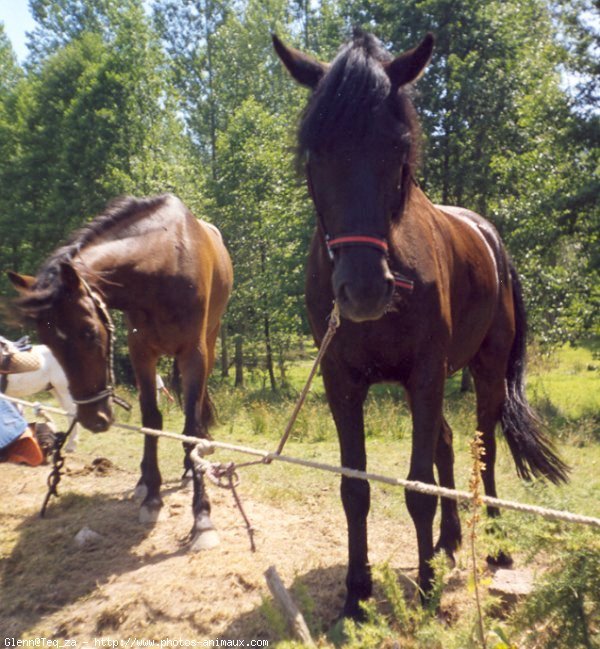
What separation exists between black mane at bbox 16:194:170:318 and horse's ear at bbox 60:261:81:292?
48 mm

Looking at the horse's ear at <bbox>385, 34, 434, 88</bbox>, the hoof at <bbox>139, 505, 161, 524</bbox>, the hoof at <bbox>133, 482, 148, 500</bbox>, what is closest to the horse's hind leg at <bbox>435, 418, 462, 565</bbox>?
the hoof at <bbox>139, 505, 161, 524</bbox>

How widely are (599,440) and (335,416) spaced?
22.4 feet

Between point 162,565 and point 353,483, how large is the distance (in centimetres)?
157

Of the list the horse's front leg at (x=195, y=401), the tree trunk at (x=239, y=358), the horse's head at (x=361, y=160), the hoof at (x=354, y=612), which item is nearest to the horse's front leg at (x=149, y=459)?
the horse's front leg at (x=195, y=401)

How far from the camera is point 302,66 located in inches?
113

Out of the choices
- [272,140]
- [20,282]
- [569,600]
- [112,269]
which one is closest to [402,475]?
[112,269]

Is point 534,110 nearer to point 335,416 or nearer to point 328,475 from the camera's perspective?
point 328,475

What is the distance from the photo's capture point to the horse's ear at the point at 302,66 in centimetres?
286

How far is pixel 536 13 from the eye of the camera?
666 inches

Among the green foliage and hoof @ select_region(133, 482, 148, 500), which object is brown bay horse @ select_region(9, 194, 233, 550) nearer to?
hoof @ select_region(133, 482, 148, 500)

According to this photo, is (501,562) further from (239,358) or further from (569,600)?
(239,358)

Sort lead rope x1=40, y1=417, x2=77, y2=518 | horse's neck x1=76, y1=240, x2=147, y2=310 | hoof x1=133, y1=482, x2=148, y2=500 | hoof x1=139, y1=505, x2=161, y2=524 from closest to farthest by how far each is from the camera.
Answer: horse's neck x1=76, y1=240, x2=147, y2=310 < hoof x1=139, y1=505, x2=161, y2=524 < lead rope x1=40, y1=417, x2=77, y2=518 < hoof x1=133, y1=482, x2=148, y2=500

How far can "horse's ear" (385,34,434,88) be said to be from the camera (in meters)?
2.71

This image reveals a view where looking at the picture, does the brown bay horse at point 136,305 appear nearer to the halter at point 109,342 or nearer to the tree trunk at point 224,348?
the halter at point 109,342
